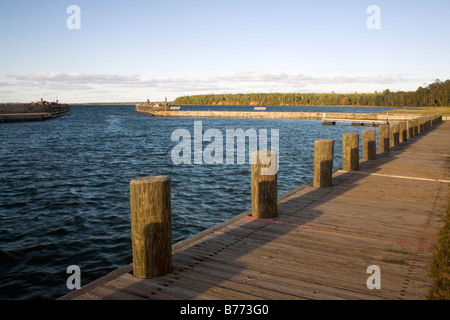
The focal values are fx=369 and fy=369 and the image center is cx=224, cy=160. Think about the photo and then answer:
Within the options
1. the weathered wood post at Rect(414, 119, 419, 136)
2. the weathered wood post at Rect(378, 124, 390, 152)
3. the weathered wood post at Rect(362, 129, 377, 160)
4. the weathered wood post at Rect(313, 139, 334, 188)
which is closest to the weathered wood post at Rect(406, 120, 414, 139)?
the weathered wood post at Rect(414, 119, 419, 136)

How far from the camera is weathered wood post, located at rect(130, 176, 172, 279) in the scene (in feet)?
15.1

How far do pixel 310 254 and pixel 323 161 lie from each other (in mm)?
4597

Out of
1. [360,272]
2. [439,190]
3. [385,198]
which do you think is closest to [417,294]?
[360,272]

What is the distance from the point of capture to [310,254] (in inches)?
211

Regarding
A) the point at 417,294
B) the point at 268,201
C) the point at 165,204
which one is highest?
the point at 165,204

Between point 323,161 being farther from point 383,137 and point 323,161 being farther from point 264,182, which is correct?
point 383,137

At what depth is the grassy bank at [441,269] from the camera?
4125 millimetres

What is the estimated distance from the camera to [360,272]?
188 inches

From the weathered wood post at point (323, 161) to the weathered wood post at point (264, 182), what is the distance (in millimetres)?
2951

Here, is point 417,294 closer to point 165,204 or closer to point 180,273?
point 180,273

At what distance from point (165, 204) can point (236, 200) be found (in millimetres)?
9725

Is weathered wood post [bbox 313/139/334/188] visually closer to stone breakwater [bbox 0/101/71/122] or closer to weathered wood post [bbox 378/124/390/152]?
weathered wood post [bbox 378/124/390/152]

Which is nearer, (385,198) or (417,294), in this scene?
(417,294)

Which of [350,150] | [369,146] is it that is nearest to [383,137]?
[369,146]
